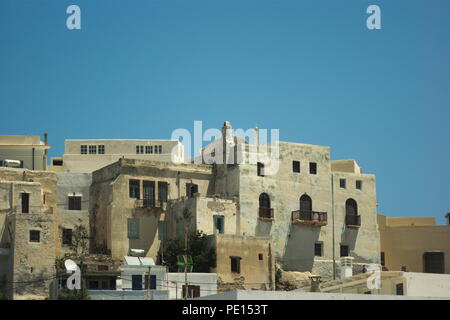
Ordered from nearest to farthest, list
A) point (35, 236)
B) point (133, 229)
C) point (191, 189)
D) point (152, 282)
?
point (152, 282), point (35, 236), point (133, 229), point (191, 189)

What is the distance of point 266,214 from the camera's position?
238 feet

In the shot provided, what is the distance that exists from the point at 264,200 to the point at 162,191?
6.16 metres

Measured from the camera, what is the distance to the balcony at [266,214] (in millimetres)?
72312

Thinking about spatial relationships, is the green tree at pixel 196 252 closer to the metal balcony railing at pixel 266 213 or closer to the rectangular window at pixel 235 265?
the rectangular window at pixel 235 265

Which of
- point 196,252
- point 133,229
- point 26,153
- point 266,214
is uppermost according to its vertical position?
point 26,153

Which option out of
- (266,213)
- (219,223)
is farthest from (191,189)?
(266,213)

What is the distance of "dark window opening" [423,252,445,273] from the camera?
77938 millimetres

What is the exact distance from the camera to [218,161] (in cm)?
7412

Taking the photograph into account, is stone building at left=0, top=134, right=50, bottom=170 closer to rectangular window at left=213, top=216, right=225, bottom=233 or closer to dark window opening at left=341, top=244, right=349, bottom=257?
rectangular window at left=213, top=216, right=225, bottom=233

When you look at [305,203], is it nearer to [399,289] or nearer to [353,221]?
[353,221]

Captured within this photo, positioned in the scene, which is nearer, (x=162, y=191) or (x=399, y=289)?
(x=399, y=289)

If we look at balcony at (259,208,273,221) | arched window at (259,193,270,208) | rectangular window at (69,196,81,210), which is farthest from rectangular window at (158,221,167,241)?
arched window at (259,193,270,208)

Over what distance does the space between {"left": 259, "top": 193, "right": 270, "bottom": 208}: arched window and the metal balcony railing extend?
0.29m

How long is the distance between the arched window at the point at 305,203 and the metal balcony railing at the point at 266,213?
101 inches
